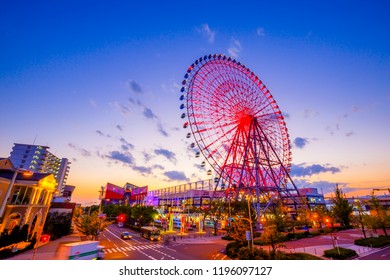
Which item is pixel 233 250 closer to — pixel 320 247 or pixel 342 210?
pixel 320 247

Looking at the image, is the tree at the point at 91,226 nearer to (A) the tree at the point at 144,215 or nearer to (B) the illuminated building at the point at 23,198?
(B) the illuminated building at the point at 23,198

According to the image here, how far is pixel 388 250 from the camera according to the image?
83.5 feet

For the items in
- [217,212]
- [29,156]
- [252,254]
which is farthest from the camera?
[29,156]

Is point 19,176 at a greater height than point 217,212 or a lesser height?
greater

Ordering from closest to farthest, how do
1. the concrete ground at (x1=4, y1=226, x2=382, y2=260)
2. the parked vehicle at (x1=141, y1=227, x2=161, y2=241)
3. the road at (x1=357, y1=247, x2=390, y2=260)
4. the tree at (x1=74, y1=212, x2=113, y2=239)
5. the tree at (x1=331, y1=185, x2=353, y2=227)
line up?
the road at (x1=357, y1=247, x2=390, y2=260)
the concrete ground at (x1=4, y1=226, x2=382, y2=260)
the tree at (x1=74, y1=212, x2=113, y2=239)
the parked vehicle at (x1=141, y1=227, x2=161, y2=241)
the tree at (x1=331, y1=185, x2=353, y2=227)

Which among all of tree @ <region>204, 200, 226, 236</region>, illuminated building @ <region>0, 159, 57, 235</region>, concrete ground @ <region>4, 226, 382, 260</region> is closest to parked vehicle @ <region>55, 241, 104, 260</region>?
concrete ground @ <region>4, 226, 382, 260</region>

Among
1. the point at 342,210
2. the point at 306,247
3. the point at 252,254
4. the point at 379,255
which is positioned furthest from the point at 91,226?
the point at 342,210

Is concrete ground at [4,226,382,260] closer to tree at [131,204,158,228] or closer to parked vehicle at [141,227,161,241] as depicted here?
parked vehicle at [141,227,161,241]

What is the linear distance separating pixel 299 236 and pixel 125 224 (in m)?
58.8

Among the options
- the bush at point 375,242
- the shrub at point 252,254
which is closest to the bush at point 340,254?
the bush at point 375,242

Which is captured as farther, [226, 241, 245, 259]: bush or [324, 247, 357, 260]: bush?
[226, 241, 245, 259]: bush

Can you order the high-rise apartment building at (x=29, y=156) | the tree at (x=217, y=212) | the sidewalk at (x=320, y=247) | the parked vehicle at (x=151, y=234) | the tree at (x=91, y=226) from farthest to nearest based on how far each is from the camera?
the high-rise apartment building at (x=29, y=156) < the tree at (x=217, y=212) < the parked vehicle at (x=151, y=234) < the tree at (x=91, y=226) < the sidewalk at (x=320, y=247)
